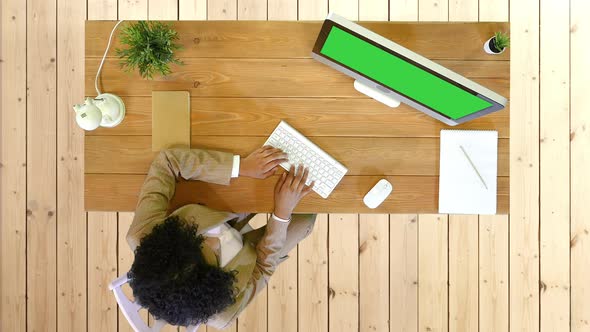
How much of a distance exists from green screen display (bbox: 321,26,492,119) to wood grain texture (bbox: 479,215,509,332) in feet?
→ 3.56

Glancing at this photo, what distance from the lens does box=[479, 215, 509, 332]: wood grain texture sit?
2.12 meters

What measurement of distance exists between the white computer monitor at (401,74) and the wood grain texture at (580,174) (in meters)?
1.19

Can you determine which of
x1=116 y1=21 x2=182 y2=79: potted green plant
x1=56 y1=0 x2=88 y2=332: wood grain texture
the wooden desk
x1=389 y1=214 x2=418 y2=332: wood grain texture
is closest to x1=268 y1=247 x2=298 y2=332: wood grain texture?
x1=389 y1=214 x2=418 y2=332: wood grain texture

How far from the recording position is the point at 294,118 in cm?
141

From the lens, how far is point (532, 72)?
6.95 feet

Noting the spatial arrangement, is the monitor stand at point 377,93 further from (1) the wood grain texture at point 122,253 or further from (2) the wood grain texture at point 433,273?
(1) the wood grain texture at point 122,253

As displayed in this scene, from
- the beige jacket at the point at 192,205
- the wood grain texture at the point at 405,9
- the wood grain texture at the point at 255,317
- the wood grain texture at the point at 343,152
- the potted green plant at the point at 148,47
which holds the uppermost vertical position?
the wood grain texture at the point at 405,9

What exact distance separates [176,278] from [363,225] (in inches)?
46.4

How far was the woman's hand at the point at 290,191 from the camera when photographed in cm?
137

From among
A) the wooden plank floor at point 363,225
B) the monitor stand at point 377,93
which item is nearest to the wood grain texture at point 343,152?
the monitor stand at point 377,93

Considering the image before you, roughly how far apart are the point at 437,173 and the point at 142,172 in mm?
971

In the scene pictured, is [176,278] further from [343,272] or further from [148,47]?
[343,272]

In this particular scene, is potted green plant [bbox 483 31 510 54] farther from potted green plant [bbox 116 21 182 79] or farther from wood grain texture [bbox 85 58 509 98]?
potted green plant [bbox 116 21 182 79]

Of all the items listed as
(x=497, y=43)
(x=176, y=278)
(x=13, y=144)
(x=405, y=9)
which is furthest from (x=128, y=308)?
(x=405, y=9)
